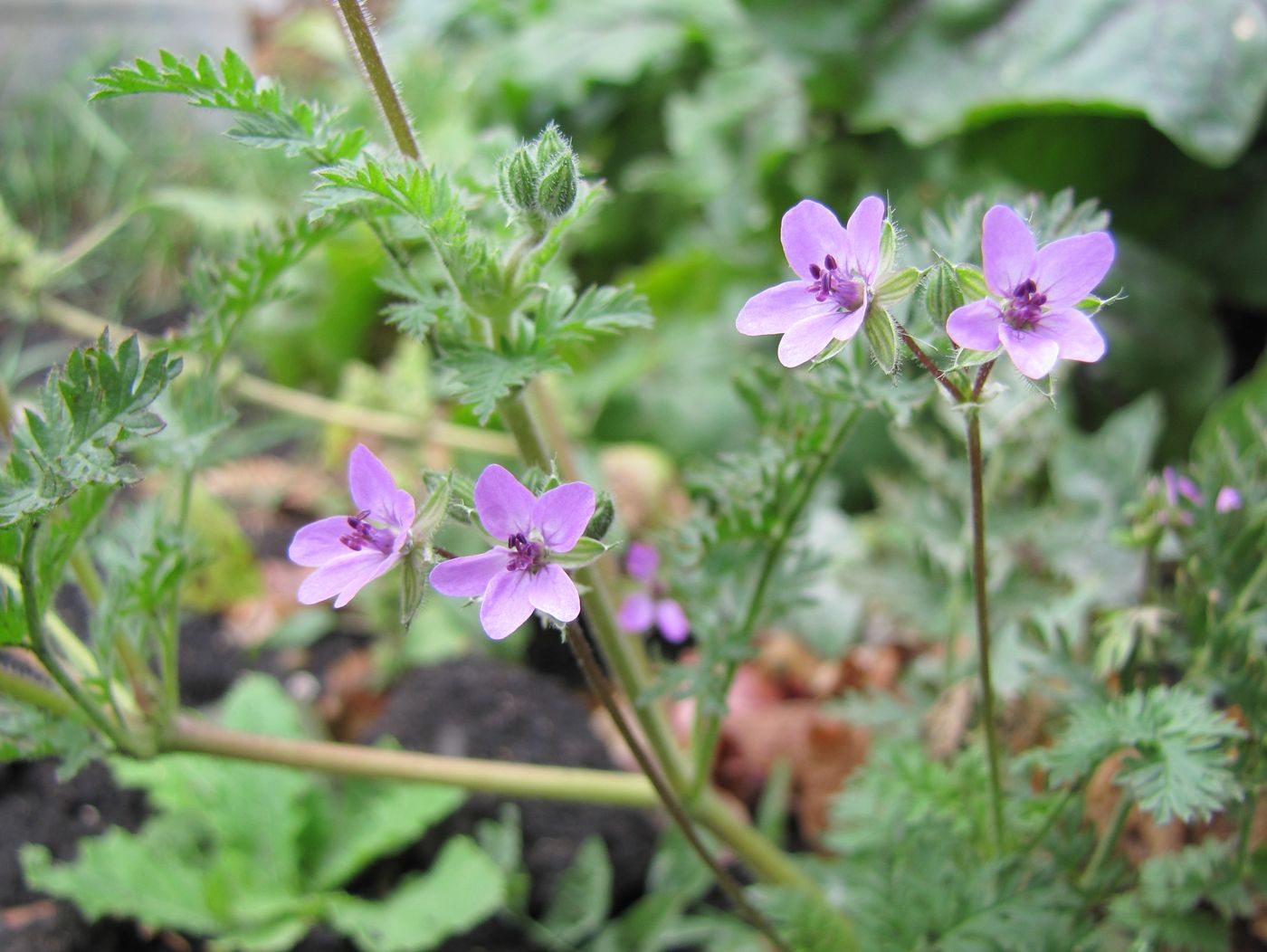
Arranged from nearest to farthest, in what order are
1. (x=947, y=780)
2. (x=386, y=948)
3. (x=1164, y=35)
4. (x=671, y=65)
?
(x=947, y=780) → (x=386, y=948) → (x=1164, y=35) → (x=671, y=65)

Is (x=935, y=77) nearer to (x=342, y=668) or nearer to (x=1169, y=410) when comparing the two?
(x=1169, y=410)

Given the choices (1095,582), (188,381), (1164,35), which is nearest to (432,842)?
(188,381)

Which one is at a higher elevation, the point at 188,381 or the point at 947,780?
the point at 188,381

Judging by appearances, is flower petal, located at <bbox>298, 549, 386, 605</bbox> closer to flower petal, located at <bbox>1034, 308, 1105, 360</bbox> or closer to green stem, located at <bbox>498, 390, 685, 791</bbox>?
green stem, located at <bbox>498, 390, 685, 791</bbox>

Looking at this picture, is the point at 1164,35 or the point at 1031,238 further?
the point at 1164,35

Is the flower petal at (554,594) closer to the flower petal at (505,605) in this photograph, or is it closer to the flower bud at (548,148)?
the flower petal at (505,605)

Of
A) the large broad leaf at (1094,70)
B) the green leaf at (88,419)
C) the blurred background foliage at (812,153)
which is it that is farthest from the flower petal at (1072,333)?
the large broad leaf at (1094,70)

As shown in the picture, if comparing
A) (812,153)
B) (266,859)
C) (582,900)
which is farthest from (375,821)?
(812,153)
